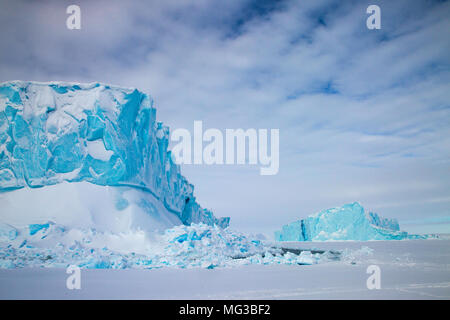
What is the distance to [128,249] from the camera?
10211mm

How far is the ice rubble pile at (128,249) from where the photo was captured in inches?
334

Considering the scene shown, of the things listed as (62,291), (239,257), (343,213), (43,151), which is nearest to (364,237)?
(343,213)

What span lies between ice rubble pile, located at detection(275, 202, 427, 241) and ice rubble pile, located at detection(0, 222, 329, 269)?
67.8 feet

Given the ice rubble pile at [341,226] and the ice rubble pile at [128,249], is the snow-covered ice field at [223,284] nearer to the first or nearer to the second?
the ice rubble pile at [128,249]

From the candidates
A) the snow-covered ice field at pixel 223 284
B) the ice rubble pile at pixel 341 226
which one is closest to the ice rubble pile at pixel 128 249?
the snow-covered ice field at pixel 223 284

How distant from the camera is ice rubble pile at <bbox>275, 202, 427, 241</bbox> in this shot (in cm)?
2953

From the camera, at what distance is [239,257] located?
10172 millimetres

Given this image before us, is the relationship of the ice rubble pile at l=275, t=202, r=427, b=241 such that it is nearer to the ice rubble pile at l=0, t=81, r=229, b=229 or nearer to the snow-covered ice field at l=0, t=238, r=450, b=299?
the ice rubble pile at l=0, t=81, r=229, b=229

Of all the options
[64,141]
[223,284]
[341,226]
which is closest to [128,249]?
[64,141]

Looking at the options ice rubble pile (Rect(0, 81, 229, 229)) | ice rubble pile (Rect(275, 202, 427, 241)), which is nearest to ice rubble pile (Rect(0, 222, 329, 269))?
ice rubble pile (Rect(0, 81, 229, 229))

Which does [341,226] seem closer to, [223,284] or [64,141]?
[64,141]

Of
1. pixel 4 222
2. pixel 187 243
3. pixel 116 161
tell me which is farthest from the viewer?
pixel 116 161
